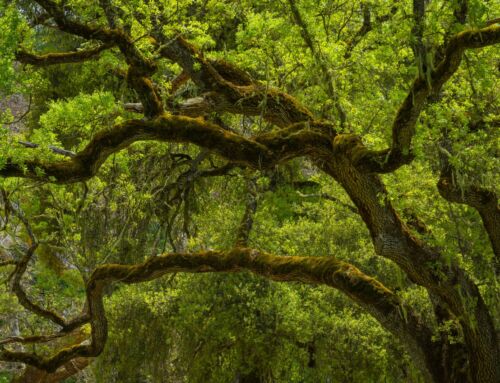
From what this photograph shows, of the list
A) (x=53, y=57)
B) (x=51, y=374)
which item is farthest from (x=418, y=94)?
(x=51, y=374)

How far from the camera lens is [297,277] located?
8.10 m

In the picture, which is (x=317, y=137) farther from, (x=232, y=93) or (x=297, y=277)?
(x=297, y=277)

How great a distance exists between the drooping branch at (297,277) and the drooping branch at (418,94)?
4.23 ft

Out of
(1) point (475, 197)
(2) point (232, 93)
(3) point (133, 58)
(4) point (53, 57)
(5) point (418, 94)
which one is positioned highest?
(4) point (53, 57)

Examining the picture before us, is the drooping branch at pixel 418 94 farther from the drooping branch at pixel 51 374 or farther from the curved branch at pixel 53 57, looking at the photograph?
the drooping branch at pixel 51 374

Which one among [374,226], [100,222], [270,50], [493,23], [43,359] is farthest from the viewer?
[100,222]

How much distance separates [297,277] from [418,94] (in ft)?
8.99

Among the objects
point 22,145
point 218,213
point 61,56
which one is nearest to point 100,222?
point 218,213

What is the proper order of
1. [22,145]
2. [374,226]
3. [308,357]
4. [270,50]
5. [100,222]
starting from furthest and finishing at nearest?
[100,222], [308,357], [270,50], [374,226], [22,145]

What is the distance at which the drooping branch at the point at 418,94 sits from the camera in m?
5.80

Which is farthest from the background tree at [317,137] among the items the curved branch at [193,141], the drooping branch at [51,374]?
the drooping branch at [51,374]

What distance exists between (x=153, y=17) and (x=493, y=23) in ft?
13.6

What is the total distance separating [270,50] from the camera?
29.7 feet

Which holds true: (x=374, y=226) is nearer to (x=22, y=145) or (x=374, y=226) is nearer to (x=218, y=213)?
(x=22, y=145)
